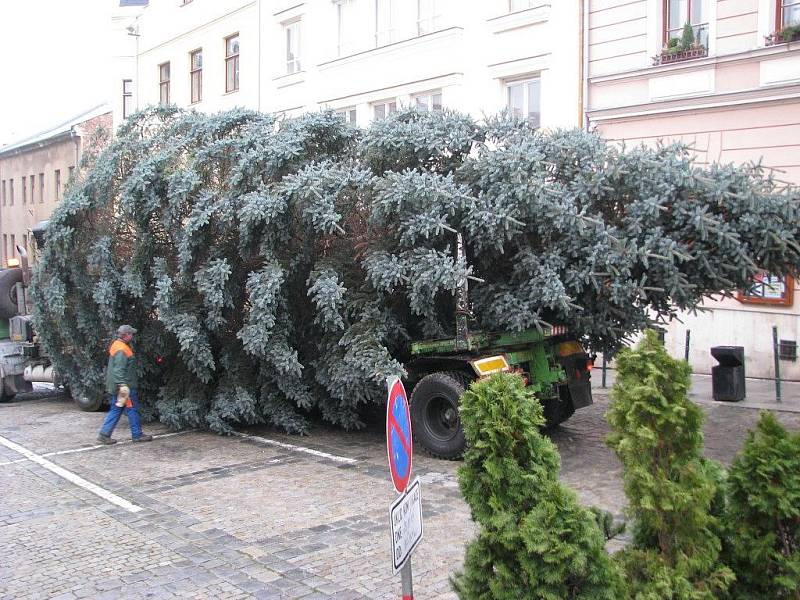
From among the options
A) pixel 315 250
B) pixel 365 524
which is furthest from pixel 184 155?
pixel 365 524

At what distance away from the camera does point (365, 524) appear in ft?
23.1

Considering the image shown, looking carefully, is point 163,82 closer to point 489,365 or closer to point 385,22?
point 385,22

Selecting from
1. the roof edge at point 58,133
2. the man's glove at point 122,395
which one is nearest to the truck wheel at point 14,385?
the man's glove at point 122,395

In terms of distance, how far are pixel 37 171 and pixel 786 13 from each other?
3946 centimetres

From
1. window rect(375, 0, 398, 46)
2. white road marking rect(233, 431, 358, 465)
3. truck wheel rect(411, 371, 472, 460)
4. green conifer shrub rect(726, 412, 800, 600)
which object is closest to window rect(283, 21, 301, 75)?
window rect(375, 0, 398, 46)

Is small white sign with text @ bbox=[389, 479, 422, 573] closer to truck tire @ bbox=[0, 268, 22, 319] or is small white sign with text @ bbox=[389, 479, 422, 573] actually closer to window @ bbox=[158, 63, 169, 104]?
truck tire @ bbox=[0, 268, 22, 319]

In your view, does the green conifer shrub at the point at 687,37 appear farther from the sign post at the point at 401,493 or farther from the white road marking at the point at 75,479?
the sign post at the point at 401,493

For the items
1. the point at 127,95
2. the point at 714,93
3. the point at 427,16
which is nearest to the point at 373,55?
the point at 427,16

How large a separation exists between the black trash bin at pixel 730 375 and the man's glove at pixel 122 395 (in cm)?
858

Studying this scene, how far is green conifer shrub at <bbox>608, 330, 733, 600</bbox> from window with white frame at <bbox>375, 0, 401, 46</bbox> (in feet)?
57.7

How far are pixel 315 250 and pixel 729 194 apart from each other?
4862 mm

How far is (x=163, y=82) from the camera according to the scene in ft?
101

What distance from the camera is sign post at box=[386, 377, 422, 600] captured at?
3980 mm

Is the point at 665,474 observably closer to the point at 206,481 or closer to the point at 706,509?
the point at 706,509
